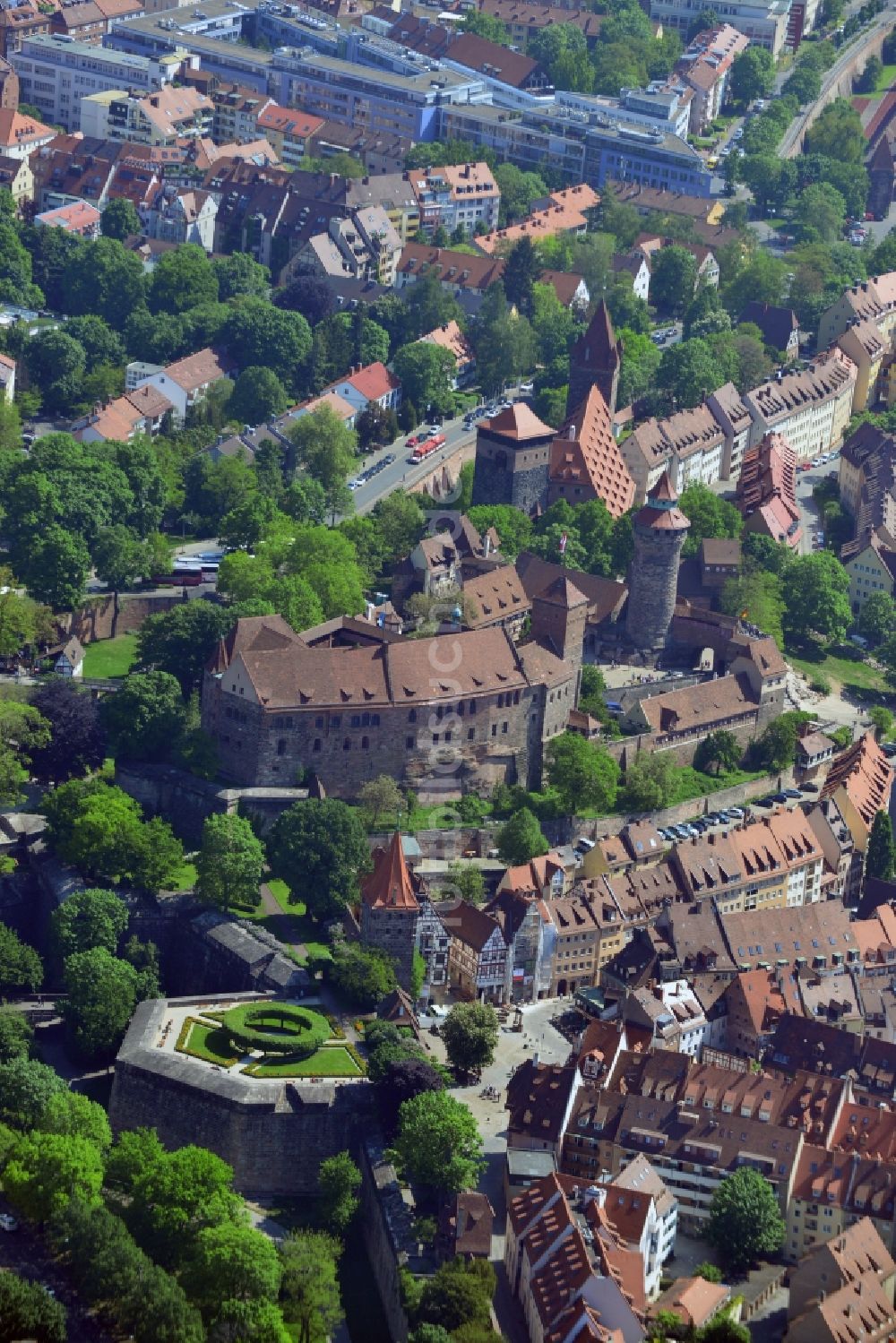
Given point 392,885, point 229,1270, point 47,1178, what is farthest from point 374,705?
point 229,1270

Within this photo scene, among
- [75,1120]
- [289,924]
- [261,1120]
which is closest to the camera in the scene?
[75,1120]

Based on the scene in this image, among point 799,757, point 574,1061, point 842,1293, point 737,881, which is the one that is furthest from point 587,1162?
point 799,757

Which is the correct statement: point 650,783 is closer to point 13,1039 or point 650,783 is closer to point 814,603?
point 814,603

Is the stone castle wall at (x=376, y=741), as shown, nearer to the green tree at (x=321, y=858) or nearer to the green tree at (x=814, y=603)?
the green tree at (x=321, y=858)

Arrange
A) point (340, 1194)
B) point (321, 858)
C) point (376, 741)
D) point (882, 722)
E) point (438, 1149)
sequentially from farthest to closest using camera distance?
point (882, 722) < point (376, 741) < point (321, 858) < point (340, 1194) < point (438, 1149)

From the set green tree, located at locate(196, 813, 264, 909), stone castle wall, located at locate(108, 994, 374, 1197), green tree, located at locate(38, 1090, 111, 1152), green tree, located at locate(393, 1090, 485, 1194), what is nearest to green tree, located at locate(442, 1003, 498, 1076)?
stone castle wall, located at locate(108, 994, 374, 1197)

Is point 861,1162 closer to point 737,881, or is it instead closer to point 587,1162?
point 587,1162
